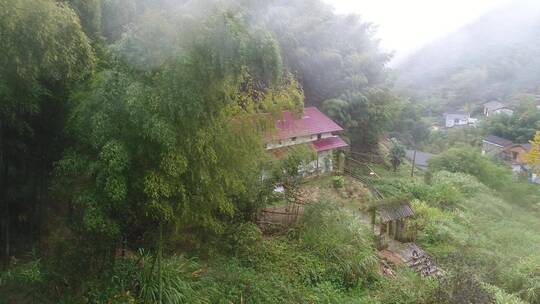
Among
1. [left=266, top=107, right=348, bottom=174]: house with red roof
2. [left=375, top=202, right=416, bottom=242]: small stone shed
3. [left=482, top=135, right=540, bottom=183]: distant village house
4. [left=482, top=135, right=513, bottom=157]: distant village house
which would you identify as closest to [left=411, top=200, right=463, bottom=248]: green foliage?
[left=375, top=202, right=416, bottom=242]: small stone shed

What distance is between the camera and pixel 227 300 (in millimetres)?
5492

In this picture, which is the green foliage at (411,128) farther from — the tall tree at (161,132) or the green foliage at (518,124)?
the tall tree at (161,132)

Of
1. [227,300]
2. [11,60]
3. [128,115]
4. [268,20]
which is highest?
[268,20]

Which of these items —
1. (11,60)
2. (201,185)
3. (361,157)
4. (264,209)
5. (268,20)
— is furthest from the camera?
(361,157)

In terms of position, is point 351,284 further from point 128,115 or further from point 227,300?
point 128,115

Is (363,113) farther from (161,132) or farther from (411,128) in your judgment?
(161,132)

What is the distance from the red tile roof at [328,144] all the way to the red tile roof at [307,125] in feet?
1.06

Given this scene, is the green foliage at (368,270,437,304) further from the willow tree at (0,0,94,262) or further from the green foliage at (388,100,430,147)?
the green foliage at (388,100,430,147)

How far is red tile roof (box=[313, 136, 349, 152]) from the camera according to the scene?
12546 millimetres

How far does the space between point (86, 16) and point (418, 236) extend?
26.9ft

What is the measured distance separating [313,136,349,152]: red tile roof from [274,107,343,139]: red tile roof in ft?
1.06

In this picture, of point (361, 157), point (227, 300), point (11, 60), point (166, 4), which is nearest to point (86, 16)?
point (166, 4)

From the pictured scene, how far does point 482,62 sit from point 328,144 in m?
40.1

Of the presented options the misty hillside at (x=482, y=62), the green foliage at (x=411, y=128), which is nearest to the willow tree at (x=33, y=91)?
the green foliage at (x=411, y=128)
